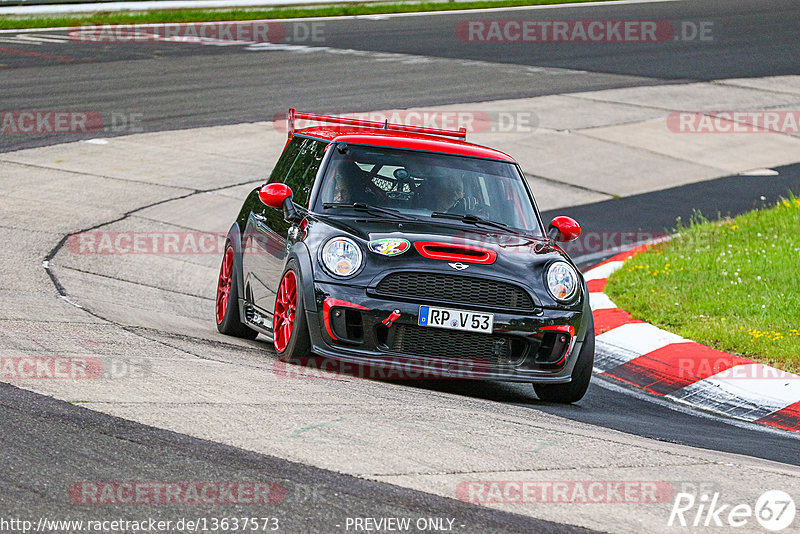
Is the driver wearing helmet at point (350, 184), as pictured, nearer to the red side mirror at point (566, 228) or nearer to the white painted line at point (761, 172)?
the red side mirror at point (566, 228)

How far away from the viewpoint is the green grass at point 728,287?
8.38 metres

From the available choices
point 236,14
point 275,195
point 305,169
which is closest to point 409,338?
point 275,195

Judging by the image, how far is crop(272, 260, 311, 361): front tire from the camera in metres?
6.99

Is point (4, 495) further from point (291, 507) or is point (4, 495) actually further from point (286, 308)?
point (286, 308)

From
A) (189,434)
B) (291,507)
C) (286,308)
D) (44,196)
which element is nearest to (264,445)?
(189,434)

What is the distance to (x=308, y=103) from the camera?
19266mm

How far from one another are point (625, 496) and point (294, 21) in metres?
26.6

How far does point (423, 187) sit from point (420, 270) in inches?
47.0

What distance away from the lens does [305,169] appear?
8.31m

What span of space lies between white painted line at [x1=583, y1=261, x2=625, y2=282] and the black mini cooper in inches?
118

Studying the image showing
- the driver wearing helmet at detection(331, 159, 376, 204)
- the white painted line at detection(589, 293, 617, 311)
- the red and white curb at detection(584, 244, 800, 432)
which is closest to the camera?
the red and white curb at detection(584, 244, 800, 432)

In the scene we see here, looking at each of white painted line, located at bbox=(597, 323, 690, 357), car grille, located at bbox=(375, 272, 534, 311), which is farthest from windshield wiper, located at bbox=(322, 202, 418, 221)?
white painted line, located at bbox=(597, 323, 690, 357)

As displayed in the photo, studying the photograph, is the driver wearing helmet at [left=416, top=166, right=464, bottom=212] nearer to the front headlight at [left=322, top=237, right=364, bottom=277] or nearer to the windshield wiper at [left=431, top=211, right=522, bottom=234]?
the windshield wiper at [left=431, top=211, right=522, bottom=234]

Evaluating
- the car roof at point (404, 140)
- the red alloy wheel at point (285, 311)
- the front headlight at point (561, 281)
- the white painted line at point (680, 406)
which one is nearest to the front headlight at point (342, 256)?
the red alloy wheel at point (285, 311)
